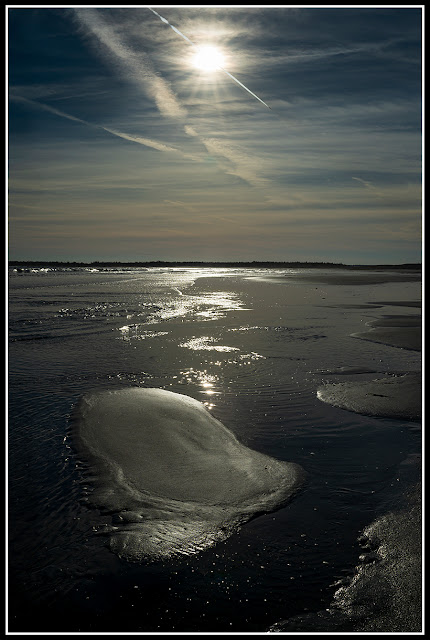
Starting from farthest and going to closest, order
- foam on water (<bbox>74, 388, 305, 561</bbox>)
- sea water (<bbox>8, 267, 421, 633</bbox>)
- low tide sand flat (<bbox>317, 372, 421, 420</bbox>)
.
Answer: low tide sand flat (<bbox>317, 372, 421, 420</bbox>) → foam on water (<bbox>74, 388, 305, 561</bbox>) → sea water (<bbox>8, 267, 421, 633</bbox>)

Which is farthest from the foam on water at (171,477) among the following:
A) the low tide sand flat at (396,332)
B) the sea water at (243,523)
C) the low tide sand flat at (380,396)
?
the low tide sand flat at (396,332)

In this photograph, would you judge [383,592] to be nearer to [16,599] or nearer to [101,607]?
[101,607]

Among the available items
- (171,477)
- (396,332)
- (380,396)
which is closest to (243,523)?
(171,477)

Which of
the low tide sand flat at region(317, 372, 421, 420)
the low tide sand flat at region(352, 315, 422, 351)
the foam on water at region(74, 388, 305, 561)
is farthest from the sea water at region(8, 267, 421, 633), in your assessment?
the low tide sand flat at region(352, 315, 422, 351)

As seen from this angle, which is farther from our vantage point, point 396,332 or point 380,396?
point 396,332

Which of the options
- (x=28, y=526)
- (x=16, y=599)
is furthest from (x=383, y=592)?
(x=28, y=526)

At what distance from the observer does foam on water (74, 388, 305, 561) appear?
5.23m

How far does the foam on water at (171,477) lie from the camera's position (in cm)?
523

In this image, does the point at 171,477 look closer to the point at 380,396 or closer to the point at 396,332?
the point at 380,396

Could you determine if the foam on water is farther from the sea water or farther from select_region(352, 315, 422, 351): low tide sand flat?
select_region(352, 315, 422, 351): low tide sand flat

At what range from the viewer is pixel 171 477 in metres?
6.46

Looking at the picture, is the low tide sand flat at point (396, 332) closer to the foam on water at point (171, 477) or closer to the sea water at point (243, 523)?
the sea water at point (243, 523)

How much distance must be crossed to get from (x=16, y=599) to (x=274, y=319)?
65.0 ft

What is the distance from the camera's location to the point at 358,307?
29.6 meters
